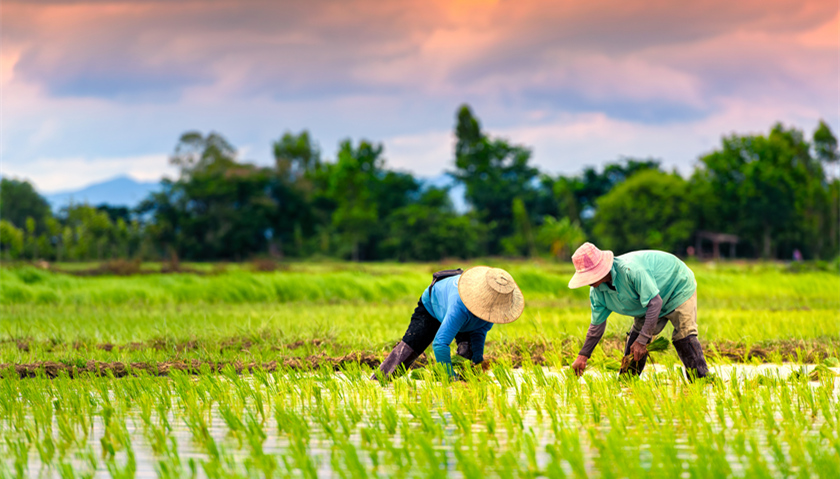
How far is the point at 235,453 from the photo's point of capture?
3.63m

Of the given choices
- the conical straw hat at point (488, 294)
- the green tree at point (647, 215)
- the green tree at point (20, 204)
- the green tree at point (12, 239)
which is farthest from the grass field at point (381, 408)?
the green tree at point (20, 204)

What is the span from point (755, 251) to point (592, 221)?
29.9 ft

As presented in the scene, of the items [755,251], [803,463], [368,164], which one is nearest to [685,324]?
[803,463]

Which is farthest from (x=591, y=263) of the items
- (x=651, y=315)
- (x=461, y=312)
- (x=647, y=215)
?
(x=647, y=215)

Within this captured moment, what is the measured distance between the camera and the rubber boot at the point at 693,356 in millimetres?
4973

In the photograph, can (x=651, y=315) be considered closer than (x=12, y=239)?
Yes

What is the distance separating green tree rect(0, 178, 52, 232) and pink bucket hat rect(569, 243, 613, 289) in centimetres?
4239

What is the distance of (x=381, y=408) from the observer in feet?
14.0

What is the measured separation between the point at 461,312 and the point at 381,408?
29.6 inches

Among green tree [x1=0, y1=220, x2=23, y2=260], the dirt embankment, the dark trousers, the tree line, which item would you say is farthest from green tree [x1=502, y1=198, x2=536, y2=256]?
the dark trousers

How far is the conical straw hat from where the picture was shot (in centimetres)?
443

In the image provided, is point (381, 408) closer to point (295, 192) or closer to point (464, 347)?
point (464, 347)

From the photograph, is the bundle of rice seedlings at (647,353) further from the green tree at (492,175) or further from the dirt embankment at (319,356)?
the green tree at (492,175)

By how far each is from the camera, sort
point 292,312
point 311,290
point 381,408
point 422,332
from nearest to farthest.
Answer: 1. point 381,408
2. point 422,332
3. point 292,312
4. point 311,290
